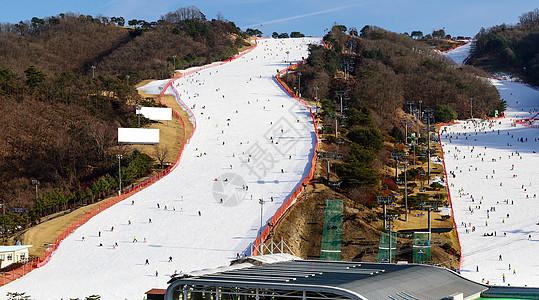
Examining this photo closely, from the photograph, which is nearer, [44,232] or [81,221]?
[44,232]

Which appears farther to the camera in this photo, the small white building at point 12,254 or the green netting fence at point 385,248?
the green netting fence at point 385,248

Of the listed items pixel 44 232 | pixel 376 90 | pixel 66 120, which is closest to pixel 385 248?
pixel 44 232

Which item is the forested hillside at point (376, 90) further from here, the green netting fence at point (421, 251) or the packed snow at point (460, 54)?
the packed snow at point (460, 54)

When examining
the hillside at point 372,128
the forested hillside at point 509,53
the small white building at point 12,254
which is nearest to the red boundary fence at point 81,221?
the small white building at point 12,254

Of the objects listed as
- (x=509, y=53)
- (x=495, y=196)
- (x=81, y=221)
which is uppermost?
(x=509, y=53)

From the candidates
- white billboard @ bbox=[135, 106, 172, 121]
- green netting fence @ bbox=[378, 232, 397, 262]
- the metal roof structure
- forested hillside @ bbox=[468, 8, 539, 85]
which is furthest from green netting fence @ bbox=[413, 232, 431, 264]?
forested hillside @ bbox=[468, 8, 539, 85]

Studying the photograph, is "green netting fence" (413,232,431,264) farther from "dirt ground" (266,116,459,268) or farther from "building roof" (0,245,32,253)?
"building roof" (0,245,32,253)

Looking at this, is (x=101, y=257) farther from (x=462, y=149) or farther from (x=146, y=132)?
(x=462, y=149)

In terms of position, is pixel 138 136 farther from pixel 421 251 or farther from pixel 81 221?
pixel 421 251
